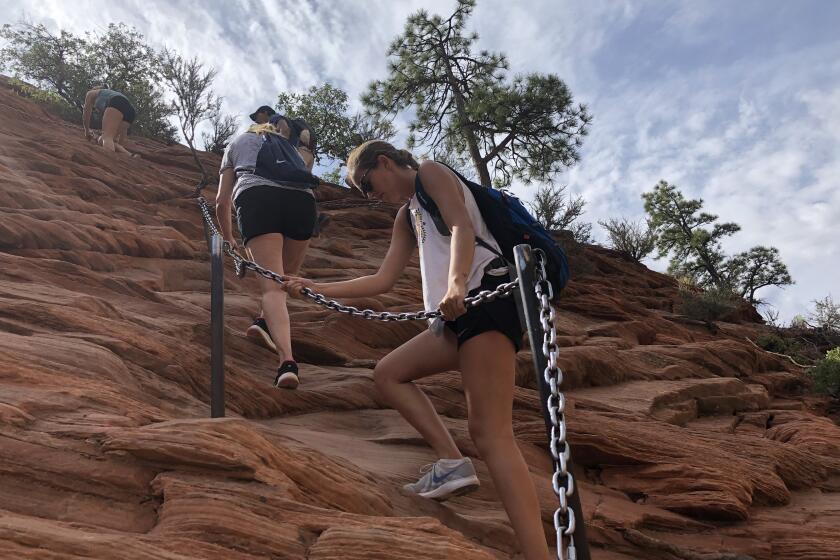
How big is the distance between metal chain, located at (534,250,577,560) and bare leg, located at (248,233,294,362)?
2.52m

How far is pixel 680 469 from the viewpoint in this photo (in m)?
5.20

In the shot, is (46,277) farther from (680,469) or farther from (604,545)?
(680,469)

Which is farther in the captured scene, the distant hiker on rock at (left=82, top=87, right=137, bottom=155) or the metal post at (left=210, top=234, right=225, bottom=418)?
the distant hiker on rock at (left=82, top=87, right=137, bottom=155)

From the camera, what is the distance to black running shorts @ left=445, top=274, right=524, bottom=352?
2775mm

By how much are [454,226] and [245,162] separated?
2788mm

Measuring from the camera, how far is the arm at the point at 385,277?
11.4 feet

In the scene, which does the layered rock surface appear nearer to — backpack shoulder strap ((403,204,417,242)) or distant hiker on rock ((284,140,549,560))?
distant hiker on rock ((284,140,549,560))

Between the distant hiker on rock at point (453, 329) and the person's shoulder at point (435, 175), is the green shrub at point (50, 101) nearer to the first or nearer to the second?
the distant hiker on rock at point (453, 329)

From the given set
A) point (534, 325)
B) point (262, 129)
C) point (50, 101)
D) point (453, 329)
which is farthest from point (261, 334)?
point (50, 101)

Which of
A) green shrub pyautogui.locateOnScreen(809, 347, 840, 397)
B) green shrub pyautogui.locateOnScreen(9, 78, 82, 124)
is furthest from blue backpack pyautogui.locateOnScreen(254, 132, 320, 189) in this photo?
green shrub pyautogui.locateOnScreen(9, 78, 82, 124)

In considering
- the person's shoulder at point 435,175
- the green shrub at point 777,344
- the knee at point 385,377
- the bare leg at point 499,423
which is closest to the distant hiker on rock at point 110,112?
the knee at point 385,377

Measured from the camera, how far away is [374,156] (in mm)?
3217

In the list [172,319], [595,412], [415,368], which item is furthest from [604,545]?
[172,319]

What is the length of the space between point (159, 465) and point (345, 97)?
2678 cm
